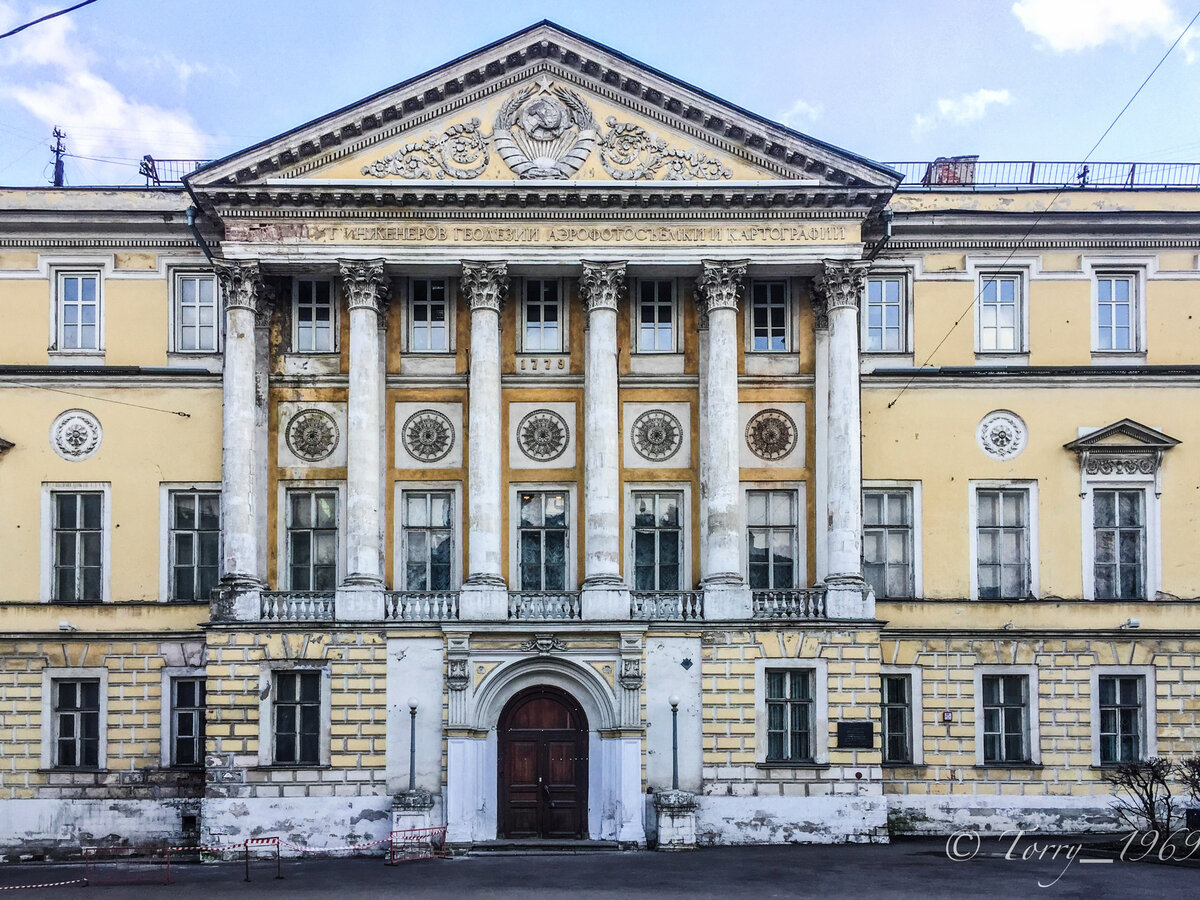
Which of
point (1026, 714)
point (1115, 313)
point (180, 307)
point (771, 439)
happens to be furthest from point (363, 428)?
point (1115, 313)

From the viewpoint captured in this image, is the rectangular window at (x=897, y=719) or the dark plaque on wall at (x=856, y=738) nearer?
the dark plaque on wall at (x=856, y=738)

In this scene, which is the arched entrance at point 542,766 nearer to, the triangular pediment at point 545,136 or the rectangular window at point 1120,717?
the triangular pediment at point 545,136

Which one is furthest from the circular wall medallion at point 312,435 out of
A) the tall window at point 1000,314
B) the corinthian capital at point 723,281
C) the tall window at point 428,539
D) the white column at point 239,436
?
the tall window at point 1000,314

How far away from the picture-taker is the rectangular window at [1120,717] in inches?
1289

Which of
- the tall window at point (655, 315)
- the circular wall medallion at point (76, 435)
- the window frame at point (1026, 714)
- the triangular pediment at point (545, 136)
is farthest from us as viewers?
the tall window at point (655, 315)

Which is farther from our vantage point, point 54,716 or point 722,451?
point 54,716

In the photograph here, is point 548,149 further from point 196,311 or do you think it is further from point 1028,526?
point 1028,526

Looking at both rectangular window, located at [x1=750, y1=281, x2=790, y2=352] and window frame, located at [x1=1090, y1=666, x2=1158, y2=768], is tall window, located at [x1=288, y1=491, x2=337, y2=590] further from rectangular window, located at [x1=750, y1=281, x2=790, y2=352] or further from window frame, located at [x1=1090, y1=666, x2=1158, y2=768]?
window frame, located at [x1=1090, y1=666, x2=1158, y2=768]

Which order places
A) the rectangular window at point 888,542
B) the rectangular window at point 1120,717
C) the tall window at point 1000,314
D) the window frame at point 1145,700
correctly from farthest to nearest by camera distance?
the tall window at point 1000,314 < the rectangular window at point 888,542 < the rectangular window at point 1120,717 < the window frame at point 1145,700

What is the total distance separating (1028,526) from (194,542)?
19079 mm

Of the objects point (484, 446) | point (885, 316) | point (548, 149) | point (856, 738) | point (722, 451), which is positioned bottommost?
point (856, 738)

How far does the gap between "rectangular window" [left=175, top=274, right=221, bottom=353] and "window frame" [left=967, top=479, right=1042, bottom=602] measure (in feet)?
58.6

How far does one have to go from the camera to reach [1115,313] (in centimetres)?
3403

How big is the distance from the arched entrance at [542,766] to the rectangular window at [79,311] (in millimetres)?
13003
